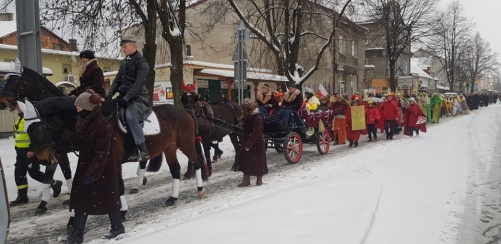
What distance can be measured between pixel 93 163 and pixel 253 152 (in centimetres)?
370

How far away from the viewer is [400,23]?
30.8 m

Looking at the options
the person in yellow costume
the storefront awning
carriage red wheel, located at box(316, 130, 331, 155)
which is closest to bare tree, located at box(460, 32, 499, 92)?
the storefront awning

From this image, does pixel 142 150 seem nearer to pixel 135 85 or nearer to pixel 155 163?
pixel 135 85

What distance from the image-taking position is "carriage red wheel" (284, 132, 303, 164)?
33.8 ft

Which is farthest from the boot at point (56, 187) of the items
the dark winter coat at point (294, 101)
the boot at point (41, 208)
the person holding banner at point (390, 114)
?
the person holding banner at point (390, 114)

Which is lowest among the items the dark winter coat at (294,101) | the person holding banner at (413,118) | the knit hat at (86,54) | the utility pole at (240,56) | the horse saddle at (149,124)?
the person holding banner at (413,118)

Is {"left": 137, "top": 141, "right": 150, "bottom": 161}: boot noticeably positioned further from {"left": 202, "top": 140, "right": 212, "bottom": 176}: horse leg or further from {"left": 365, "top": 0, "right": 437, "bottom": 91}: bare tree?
{"left": 365, "top": 0, "right": 437, "bottom": 91}: bare tree

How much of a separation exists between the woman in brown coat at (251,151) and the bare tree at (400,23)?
23.8m

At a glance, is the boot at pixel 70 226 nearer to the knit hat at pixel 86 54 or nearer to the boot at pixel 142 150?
the boot at pixel 142 150

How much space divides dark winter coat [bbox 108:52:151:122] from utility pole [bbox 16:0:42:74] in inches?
90.5

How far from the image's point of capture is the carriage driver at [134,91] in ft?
19.3

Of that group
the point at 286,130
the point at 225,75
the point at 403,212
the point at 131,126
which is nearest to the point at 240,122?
the point at 286,130

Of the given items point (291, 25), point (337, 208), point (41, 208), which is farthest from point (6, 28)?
point (337, 208)

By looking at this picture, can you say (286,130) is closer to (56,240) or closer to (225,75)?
(56,240)
